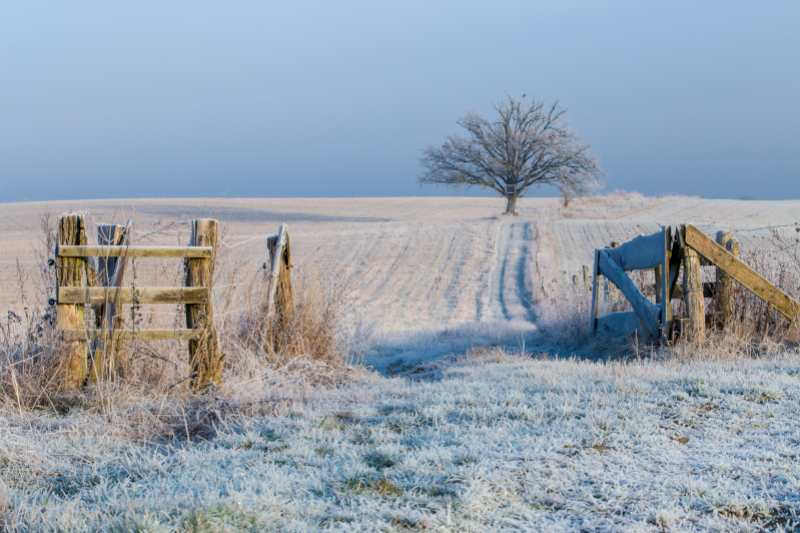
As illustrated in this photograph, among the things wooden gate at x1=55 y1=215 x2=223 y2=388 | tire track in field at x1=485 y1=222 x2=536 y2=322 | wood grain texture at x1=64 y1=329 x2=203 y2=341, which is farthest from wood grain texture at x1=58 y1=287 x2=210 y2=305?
tire track in field at x1=485 y1=222 x2=536 y2=322

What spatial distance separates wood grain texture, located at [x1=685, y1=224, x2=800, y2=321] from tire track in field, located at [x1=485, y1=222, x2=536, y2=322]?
971cm

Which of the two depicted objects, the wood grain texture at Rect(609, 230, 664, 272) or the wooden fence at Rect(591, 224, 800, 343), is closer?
the wooden fence at Rect(591, 224, 800, 343)

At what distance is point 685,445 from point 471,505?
1.66 meters

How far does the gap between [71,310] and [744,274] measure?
23.7ft

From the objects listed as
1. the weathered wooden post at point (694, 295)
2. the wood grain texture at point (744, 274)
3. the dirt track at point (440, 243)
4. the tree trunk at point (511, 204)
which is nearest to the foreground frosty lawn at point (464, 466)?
the weathered wooden post at point (694, 295)

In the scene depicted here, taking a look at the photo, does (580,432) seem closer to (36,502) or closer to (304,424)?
(304,424)

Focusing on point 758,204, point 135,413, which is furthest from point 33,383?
point 758,204

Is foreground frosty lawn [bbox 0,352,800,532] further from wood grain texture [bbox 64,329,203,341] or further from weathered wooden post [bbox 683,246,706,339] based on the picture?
weathered wooden post [bbox 683,246,706,339]

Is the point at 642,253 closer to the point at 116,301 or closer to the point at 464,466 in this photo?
the point at 464,466

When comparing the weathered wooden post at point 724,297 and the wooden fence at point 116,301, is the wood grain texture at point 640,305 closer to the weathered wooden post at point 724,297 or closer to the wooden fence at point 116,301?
the weathered wooden post at point 724,297

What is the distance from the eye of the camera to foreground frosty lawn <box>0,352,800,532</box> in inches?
104

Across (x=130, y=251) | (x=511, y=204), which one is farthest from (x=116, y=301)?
(x=511, y=204)

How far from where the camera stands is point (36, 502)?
2996mm

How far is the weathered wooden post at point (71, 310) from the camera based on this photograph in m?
5.21
